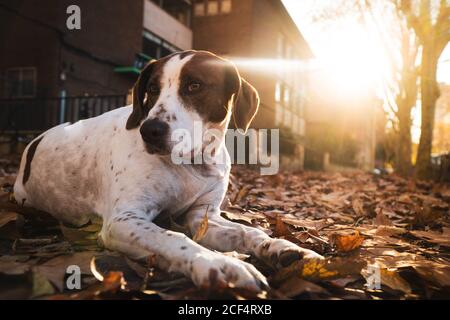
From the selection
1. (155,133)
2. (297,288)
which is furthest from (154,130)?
(297,288)

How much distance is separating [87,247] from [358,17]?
652 inches

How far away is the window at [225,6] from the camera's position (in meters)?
22.1

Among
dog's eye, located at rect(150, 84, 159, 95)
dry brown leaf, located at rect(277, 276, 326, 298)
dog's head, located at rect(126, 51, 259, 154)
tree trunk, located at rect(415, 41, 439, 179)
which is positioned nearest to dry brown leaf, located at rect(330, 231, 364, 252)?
dry brown leaf, located at rect(277, 276, 326, 298)

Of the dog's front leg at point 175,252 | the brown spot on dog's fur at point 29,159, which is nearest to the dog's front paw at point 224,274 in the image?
the dog's front leg at point 175,252

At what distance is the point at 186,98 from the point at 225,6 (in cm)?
2111

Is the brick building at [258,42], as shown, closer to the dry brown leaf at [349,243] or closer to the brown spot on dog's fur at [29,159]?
the brown spot on dog's fur at [29,159]

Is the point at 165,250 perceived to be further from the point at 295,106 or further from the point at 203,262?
the point at 295,106

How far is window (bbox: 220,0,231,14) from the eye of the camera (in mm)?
22141

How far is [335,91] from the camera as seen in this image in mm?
41531

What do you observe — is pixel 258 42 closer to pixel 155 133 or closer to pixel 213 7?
pixel 213 7

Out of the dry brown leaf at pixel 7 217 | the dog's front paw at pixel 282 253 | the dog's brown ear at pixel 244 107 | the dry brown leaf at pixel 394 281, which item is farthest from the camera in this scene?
the dog's brown ear at pixel 244 107

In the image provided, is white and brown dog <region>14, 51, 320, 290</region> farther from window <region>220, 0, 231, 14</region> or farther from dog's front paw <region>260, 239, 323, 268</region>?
window <region>220, 0, 231, 14</region>

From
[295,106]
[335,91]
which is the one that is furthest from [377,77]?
[335,91]

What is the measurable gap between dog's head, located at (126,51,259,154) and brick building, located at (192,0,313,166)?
593 inches
